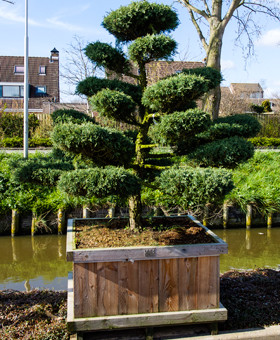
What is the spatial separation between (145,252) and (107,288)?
425 millimetres

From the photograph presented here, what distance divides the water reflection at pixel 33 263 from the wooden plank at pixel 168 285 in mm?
2167

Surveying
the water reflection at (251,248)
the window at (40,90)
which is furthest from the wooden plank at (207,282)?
the window at (40,90)

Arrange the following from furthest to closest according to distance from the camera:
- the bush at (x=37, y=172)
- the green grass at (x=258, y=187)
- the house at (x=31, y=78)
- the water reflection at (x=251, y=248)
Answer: the house at (x=31, y=78) < the green grass at (x=258, y=187) < the water reflection at (x=251, y=248) < the bush at (x=37, y=172)

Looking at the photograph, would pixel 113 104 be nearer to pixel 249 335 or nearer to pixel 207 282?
pixel 207 282

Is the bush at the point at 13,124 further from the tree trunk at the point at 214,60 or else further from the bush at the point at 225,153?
the bush at the point at 225,153

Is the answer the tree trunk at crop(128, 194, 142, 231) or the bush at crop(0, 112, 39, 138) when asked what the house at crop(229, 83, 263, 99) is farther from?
the tree trunk at crop(128, 194, 142, 231)

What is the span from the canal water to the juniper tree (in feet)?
7.65

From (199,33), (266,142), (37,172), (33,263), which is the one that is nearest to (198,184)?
(37,172)

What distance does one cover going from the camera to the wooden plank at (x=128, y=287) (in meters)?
3.01

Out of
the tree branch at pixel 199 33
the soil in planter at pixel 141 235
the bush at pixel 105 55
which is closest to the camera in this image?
the soil in planter at pixel 141 235

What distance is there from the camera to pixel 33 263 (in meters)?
5.99

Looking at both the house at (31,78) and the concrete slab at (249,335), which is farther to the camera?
the house at (31,78)

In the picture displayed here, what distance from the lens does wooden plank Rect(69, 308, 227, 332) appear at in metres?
2.94

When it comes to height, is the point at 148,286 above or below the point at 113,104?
below
